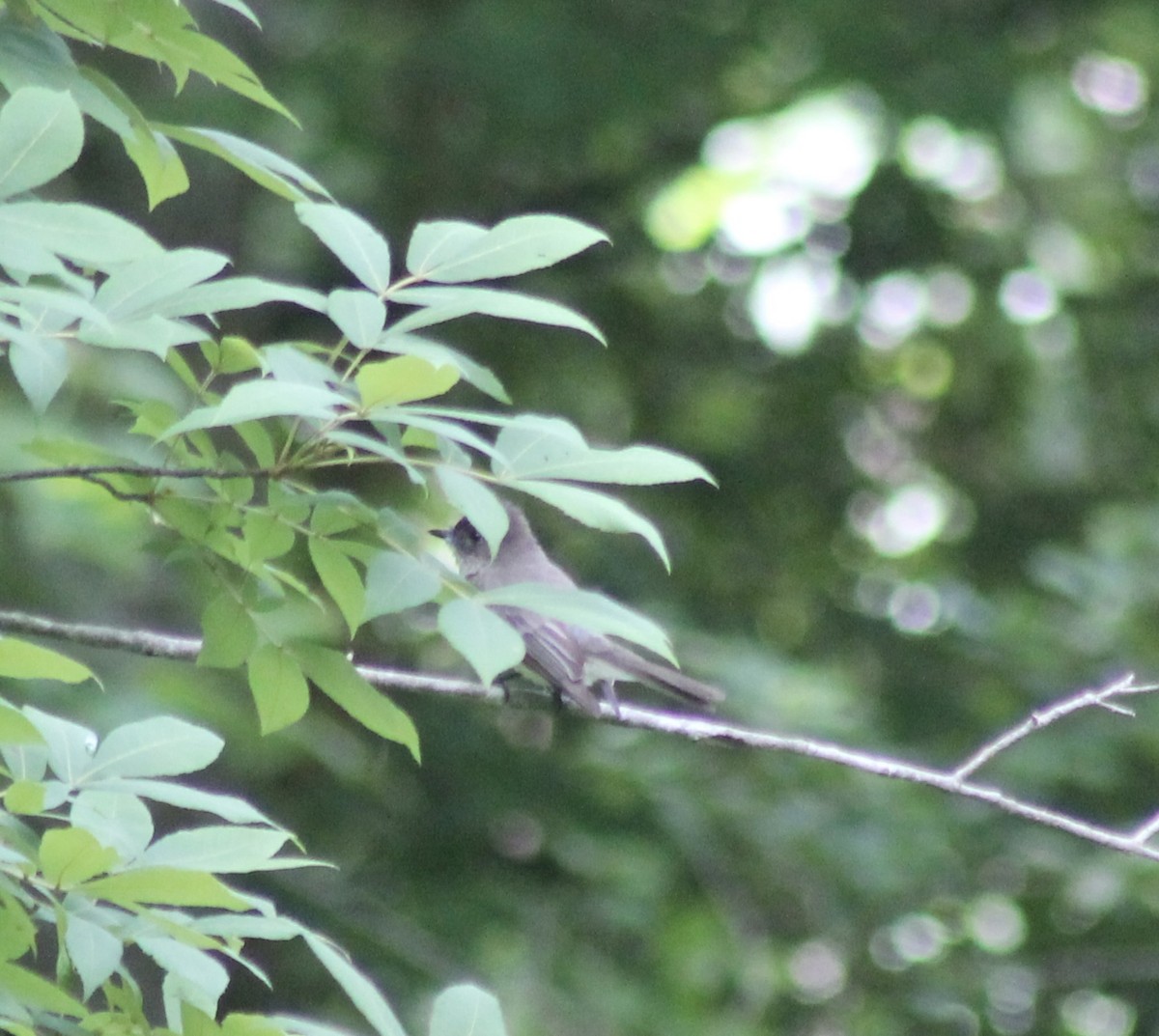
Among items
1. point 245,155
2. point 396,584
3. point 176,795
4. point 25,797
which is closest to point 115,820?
point 176,795

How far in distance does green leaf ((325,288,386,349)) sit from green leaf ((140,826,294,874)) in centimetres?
48

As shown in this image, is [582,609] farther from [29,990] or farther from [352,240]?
[29,990]

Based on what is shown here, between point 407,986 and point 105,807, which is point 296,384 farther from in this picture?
point 407,986

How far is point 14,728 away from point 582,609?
0.52 m

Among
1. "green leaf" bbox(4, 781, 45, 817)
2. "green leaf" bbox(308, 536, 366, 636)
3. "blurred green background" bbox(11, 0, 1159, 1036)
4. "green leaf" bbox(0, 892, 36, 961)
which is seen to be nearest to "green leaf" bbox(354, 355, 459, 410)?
"green leaf" bbox(308, 536, 366, 636)

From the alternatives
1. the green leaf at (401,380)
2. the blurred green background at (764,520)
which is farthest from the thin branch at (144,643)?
the blurred green background at (764,520)

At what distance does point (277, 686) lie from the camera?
6.03 feet

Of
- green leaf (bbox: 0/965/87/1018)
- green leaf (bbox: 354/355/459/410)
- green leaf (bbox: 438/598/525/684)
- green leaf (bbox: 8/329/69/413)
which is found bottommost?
Result: green leaf (bbox: 0/965/87/1018)

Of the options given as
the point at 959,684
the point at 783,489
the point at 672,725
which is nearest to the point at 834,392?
the point at 783,489

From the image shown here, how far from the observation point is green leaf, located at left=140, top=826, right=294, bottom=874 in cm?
163

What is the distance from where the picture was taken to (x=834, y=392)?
8406mm

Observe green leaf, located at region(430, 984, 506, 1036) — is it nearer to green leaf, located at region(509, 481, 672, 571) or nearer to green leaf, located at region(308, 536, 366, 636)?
green leaf, located at region(308, 536, 366, 636)

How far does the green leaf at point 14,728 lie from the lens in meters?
1.48

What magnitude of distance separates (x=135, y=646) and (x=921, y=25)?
5604 millimetres
